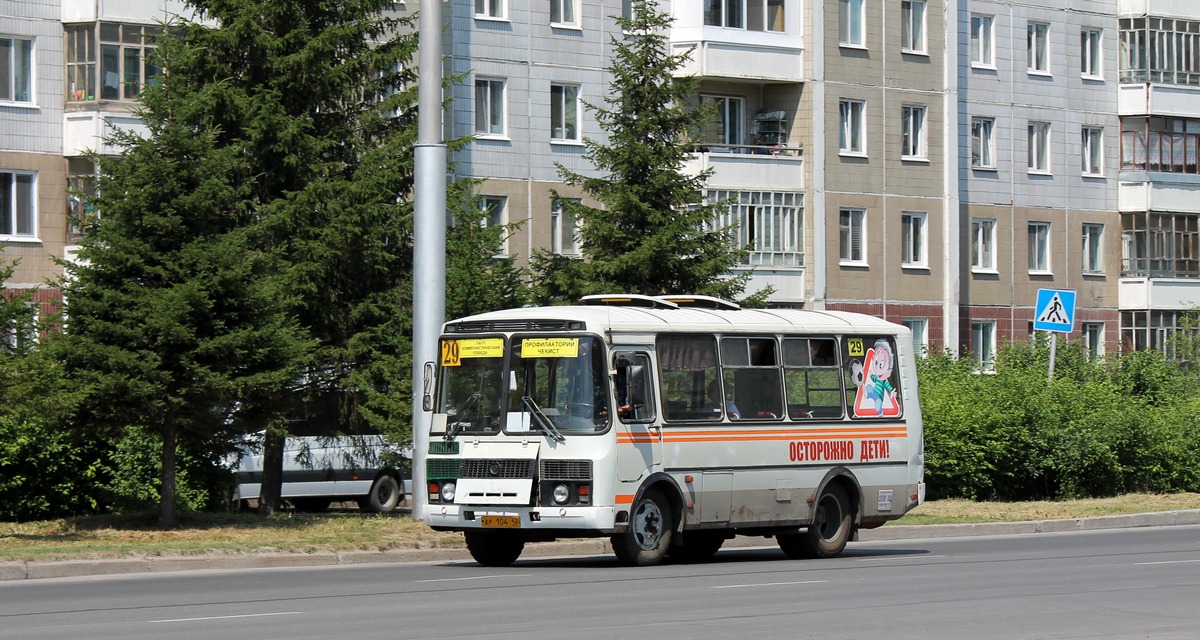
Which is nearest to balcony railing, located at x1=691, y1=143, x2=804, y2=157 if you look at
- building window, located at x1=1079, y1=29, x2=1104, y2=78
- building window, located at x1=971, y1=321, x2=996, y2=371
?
building window, located at x1=971, y1=321, x2=996, y2=371

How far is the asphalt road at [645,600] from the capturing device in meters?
13.2

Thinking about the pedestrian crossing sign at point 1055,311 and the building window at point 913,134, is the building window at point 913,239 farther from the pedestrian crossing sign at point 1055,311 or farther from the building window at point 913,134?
the pedestrian crossing sign at point 1055,311

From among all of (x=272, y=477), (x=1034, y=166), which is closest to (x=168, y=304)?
(x=272, y=477)

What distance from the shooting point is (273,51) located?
1136 inches

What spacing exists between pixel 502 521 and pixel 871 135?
3359cm

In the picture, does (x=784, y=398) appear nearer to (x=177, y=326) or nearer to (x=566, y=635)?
(x=177, y=326)

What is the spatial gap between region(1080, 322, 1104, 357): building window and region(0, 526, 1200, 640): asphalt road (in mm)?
36490

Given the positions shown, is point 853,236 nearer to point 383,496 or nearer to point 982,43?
point 982,43

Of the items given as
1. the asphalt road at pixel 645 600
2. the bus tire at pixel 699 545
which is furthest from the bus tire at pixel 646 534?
the bus tire at pixel 699 545

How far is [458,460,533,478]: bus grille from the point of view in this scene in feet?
62.7

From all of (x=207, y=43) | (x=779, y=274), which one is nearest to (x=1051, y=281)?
(x=779, y=274)

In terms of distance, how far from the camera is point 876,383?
2273cm

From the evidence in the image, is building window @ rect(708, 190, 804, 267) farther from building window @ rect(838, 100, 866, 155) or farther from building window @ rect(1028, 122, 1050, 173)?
building window @ rect(1028, 122, 1050, 173)

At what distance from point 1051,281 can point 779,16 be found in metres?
13.6
